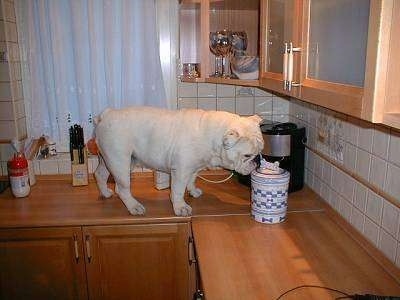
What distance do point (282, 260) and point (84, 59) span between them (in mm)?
1421

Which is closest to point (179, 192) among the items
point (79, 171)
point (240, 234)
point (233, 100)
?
point (240, 234)

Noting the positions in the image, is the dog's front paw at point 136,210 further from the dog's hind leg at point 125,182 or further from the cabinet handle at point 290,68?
the cabinet handle at point 290,68

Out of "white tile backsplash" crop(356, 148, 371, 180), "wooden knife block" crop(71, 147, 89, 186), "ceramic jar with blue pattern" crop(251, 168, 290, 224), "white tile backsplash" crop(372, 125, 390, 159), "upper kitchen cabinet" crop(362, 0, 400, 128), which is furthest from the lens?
"wooden knife block" crop(71, 147, 89, 186)

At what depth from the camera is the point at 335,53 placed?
0.96m

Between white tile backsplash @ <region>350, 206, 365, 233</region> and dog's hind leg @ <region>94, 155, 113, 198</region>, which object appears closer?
white tile backsplash @ <region>350, 206, 365, 233</region>

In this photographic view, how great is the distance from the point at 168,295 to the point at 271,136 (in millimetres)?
821

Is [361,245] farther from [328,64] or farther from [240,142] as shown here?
[328,64]

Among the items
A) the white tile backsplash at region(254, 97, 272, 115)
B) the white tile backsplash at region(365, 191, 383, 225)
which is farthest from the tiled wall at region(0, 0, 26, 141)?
the white tile backsplash at region(365, 191, 383, 225)

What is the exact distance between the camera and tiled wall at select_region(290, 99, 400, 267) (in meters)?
1.12

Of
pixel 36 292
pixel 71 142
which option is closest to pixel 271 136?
pixel 71 142

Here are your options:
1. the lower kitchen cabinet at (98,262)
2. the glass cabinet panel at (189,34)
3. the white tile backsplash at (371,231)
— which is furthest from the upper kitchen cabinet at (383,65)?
the glass cabinet panel at (189,34)

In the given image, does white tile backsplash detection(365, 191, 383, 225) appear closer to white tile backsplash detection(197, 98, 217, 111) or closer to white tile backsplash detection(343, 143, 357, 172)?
white tile backsplash detection(343, 143, 357, 172)

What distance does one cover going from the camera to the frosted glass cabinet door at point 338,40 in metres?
0.80

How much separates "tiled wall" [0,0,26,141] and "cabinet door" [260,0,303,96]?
1.21 metres
